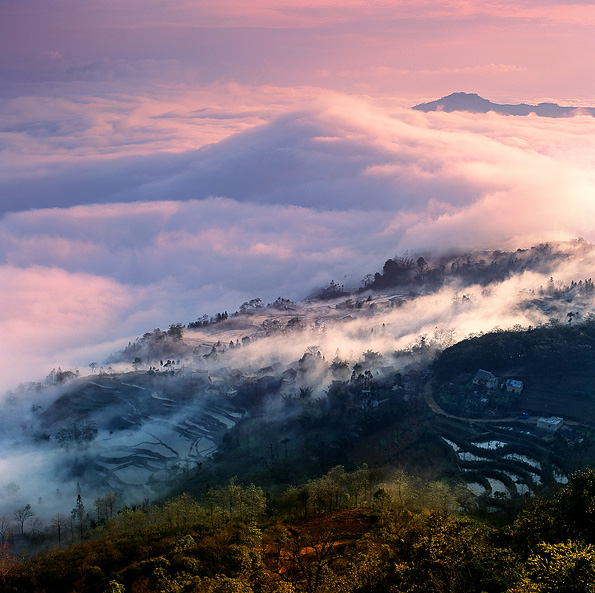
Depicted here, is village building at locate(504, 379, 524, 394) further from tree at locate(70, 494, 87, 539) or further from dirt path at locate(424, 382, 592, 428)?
tree at locate(70, 494, 87, 539)

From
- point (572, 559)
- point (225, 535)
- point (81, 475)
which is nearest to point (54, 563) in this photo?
point (225, 535)

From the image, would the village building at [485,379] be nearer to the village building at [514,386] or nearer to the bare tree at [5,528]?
the village building at [514,386]

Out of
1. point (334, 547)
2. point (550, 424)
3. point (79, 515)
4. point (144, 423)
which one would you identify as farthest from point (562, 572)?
point (144, 423)

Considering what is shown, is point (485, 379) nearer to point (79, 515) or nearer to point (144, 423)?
point (144, 423)

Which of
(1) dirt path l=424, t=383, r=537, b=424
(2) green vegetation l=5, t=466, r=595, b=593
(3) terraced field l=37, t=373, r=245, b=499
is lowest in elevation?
(3) terraced field l=37, t=373, r=245, b=499

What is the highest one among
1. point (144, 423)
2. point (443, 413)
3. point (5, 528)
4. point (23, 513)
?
point (443, 413)

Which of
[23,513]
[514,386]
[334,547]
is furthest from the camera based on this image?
[514,386]

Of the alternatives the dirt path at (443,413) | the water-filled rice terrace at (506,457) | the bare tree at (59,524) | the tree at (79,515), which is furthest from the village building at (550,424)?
the bare tree at (59,524)

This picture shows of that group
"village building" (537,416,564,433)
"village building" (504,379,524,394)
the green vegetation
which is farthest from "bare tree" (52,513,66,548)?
"village building" (504,379,524,394)
